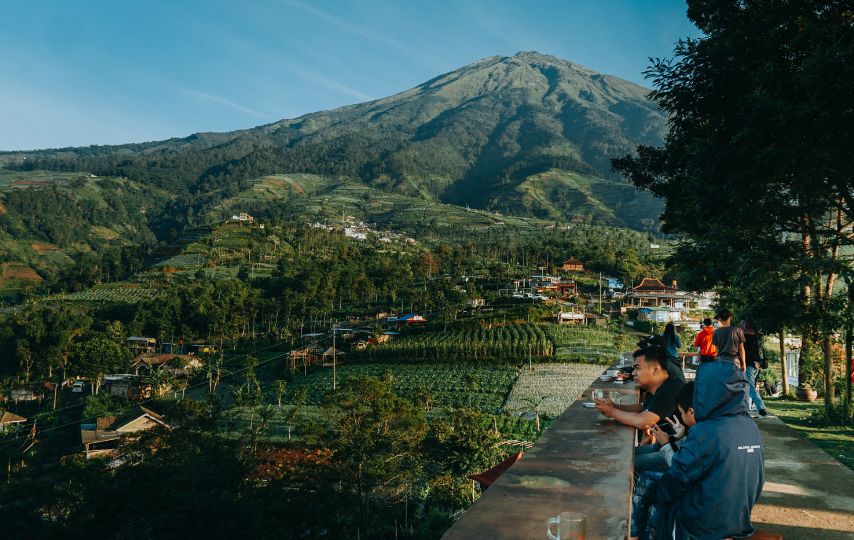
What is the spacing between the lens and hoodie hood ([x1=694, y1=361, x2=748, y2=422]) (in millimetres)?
2664

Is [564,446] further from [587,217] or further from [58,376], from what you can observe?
[587,217]

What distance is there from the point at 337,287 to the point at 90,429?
45.7 metres

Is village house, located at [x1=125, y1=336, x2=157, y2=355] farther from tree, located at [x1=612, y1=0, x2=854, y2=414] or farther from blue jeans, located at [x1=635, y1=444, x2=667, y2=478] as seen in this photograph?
blue jeans, located at [x1=635, y1=444, x2=667, y2=478]

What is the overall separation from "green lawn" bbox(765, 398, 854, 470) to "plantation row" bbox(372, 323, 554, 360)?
40.5 m

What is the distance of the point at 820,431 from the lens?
25.4ft

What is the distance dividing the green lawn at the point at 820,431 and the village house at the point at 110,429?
38840mm

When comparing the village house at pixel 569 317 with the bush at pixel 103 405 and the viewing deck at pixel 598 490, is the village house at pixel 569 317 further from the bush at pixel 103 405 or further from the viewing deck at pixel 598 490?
the viewing deck at pixel 598 490

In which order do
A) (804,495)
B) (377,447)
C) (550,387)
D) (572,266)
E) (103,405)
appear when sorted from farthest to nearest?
(572,266) < (103,405) < (550,387) < (377,447) < (804,495)

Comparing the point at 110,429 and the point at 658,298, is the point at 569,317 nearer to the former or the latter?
the point at 658,298

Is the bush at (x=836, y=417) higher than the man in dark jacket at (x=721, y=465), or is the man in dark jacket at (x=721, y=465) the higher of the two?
the man in dark jacket at (x=721, y=465)

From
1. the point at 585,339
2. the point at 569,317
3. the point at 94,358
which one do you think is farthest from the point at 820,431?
the point at 94,358

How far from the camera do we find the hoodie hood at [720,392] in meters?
2.66

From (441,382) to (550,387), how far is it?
9737 mm

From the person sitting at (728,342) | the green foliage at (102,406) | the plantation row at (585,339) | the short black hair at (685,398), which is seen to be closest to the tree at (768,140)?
the person sitting at (728,342)
